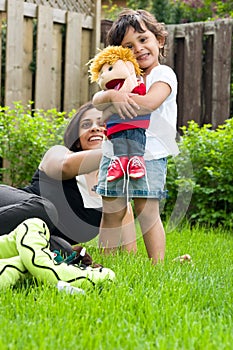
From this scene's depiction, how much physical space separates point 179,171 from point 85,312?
3.37 meters

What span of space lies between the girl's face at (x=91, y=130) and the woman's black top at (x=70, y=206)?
241 mm

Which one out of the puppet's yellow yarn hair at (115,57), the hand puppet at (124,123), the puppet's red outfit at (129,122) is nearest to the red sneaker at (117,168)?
the hand puppet at (124,123)

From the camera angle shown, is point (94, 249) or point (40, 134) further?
point (40, 134)

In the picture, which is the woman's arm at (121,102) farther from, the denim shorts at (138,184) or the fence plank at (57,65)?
the fence plank at (57,65)

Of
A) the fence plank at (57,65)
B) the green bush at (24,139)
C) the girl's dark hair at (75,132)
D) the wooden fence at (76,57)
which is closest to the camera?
the girl's dark hair at (75,132)

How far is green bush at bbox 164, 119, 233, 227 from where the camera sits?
18.6 feet

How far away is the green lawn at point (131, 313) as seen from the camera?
2.12 meters

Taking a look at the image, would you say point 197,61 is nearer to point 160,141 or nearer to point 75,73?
point 75,73

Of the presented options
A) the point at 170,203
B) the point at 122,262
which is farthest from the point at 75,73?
the point at 122,262

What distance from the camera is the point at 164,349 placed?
2023 mm

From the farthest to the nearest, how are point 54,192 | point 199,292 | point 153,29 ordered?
point 54,192 < point 153,29 < point 199,292

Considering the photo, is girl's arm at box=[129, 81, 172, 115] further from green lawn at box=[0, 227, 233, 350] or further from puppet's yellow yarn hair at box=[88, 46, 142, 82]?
green lawn at box=[0, 227, 233, 350]

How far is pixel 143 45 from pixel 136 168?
698mm

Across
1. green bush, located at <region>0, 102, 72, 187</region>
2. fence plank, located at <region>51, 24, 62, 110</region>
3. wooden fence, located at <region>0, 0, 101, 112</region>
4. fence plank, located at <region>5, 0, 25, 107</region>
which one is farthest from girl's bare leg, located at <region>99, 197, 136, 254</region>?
fence plank, located at <region>51, 24, 62, 110</region>
